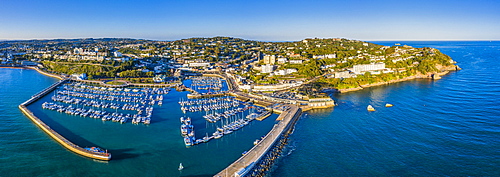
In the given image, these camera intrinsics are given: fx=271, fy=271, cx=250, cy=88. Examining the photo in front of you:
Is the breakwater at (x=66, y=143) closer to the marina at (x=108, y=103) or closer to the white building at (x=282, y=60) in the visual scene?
the marina at (x=108, y=103)

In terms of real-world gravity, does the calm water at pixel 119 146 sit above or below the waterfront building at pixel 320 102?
below

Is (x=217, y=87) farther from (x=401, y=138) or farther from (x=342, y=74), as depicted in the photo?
(x=401, y=138)

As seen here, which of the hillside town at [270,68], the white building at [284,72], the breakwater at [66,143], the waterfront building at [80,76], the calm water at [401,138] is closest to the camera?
the calm water at [401,138]

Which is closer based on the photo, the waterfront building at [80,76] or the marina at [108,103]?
the marina at [108,103]

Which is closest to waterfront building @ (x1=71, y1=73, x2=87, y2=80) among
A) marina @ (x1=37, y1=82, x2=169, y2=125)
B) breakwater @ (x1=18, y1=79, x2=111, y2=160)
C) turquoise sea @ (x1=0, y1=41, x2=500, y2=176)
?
marina @ (x1=37, y1=82, x2=169, y2=125)

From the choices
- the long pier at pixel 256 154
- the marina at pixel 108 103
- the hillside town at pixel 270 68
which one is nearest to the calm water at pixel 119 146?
the marina at pixel 108 103

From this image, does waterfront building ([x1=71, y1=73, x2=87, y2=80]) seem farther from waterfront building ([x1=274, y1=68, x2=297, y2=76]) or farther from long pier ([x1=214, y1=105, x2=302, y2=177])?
long pier ([x1=214, y1=105, x2=302, y2=177])
